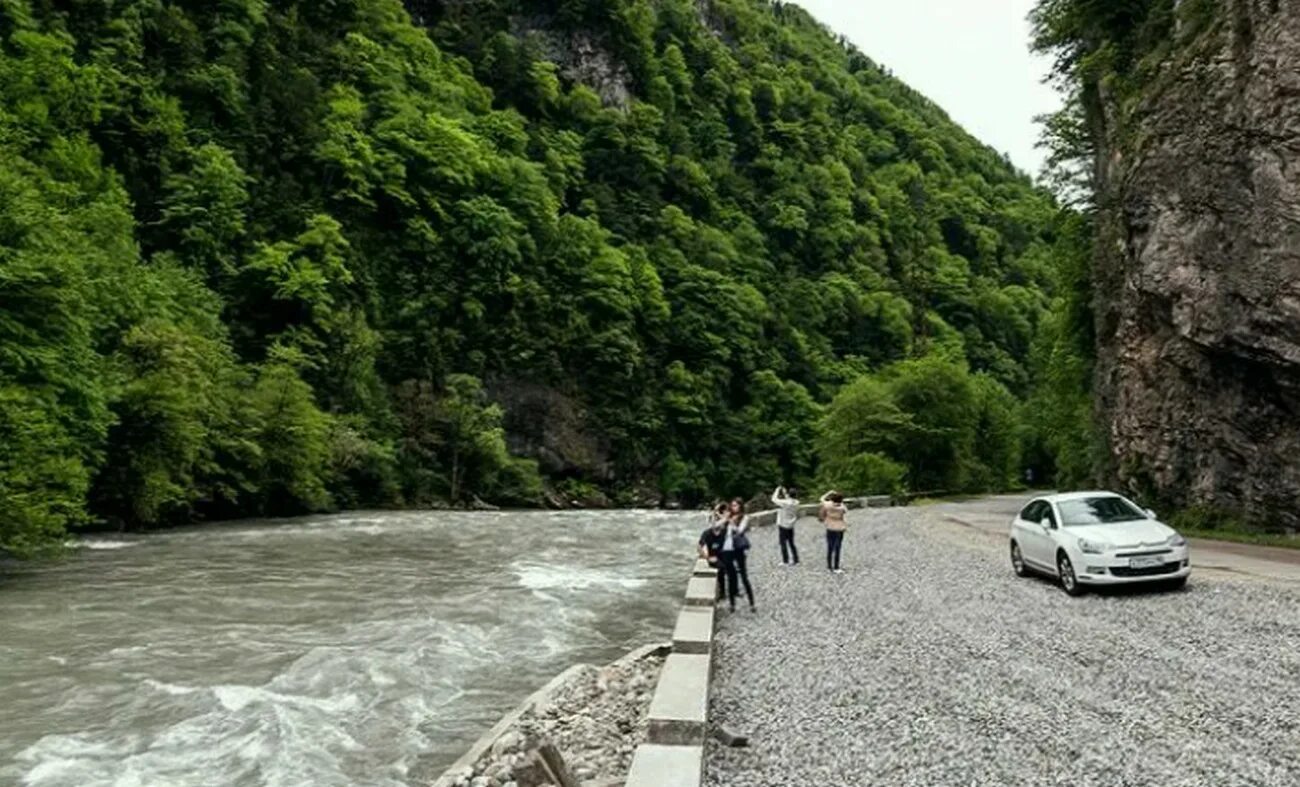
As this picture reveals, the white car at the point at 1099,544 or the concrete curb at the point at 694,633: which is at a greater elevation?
the white car at the point at 1099,544

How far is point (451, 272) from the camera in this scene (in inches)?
2884

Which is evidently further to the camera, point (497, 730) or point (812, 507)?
point (812, 507)

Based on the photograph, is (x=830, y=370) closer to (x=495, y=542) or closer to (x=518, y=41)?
(x=518, y=41)

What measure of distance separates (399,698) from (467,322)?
200 feet

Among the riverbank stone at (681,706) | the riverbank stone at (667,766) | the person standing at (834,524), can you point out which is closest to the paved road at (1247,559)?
the person standing at (834,524)

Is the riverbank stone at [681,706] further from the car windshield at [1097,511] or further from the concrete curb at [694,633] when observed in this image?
the car windshield at [1097,511]

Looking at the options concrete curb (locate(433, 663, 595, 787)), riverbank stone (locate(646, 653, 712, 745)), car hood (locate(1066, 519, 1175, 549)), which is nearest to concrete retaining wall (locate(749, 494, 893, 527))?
car hood (locate(1066, 519, 1175, 549))

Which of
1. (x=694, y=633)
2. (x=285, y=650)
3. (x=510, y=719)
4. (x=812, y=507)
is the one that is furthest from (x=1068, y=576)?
(x=812, y=507)

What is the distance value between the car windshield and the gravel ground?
1.42 m

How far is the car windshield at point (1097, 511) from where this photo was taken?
51.5 feet

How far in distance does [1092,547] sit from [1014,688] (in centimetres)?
638

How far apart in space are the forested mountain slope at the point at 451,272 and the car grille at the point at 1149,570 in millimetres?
23510

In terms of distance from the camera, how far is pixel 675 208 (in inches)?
4006

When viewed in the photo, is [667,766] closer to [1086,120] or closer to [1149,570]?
[1149,570]
